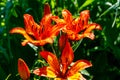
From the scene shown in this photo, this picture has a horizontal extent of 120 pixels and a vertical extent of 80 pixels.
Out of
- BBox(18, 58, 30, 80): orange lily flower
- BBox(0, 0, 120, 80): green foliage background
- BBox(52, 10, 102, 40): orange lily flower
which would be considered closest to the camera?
BBox(18, 58, 30, 80): orange lily flower

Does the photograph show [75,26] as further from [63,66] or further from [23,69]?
[23,69]

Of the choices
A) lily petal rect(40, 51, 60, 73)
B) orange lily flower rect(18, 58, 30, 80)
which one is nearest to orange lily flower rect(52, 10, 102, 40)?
lily petal rect(40, 51, 60, 73)

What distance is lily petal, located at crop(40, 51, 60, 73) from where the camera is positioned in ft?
4.01

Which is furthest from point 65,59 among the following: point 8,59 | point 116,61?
point 116,61

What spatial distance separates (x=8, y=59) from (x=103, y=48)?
1.66ft

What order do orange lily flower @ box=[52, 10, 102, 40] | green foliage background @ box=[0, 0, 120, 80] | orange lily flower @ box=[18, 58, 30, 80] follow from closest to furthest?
1. orange lily flower @ box=[18, 58, 30, 80]
2. orange lily flower @ box=[52, 10, 102, 40]
3. green foliage background @ box=[0, 0, 120, 80]

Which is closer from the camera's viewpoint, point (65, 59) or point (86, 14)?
point (65, 59)

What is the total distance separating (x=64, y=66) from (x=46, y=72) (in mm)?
137

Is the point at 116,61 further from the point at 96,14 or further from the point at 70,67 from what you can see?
the point at 70,67

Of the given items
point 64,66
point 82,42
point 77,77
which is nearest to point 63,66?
point 64,66

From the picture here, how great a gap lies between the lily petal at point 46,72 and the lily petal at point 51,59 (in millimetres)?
22

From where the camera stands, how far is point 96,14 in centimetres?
206

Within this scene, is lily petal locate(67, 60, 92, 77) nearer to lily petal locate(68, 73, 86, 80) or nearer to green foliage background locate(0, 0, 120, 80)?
lily petal locate(68, 73, 86, 80)

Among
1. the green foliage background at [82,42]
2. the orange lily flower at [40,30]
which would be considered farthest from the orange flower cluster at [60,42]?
the green foliage background at [82,42]
